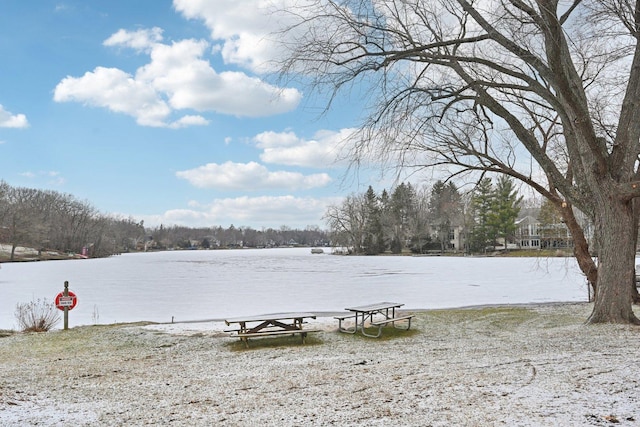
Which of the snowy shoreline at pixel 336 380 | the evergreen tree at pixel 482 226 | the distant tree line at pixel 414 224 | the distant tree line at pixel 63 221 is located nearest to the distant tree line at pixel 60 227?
the distant tree line at pixel 63 221

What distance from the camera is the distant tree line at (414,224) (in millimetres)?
52719

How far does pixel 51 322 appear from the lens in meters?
11.2

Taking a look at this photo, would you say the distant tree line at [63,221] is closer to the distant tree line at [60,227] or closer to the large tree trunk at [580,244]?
the distant tree line at [60,227]

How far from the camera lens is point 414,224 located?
61.7m

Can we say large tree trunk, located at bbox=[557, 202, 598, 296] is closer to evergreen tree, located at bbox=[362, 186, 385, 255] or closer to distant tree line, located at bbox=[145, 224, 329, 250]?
evergreen tree, located at bbox=[362, 186, 385, 255]

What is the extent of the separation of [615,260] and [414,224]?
54.3m

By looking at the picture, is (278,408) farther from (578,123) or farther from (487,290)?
(487,290)

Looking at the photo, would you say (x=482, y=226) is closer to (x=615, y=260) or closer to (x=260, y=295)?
(x=260, y=295)

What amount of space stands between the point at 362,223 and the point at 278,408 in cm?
6149

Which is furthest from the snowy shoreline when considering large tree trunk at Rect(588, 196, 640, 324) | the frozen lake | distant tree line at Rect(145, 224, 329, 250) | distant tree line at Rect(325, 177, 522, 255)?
distant tree line at Rect(145, 224, 329, 250)

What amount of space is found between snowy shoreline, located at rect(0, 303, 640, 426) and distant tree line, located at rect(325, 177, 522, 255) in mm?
44507

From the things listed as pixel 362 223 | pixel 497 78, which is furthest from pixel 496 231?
pixel 497 78

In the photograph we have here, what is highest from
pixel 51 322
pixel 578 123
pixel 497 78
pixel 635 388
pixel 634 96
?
pixel 497 78

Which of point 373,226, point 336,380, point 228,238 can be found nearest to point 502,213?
point 373,226
